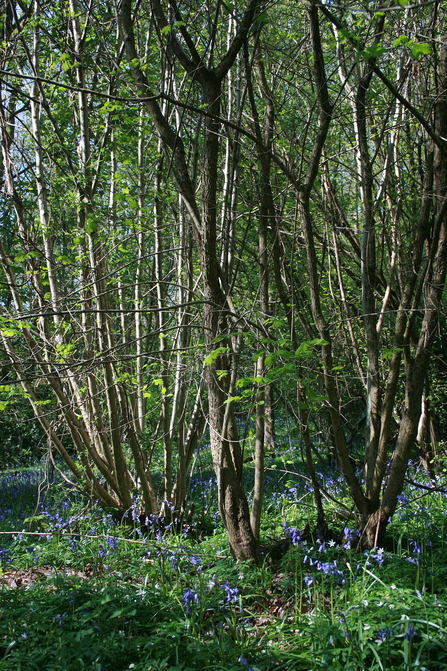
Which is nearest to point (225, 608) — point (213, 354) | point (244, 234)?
point (213, 354)

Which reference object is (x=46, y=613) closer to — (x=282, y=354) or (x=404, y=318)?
(x=282, y=354)

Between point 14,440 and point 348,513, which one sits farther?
point 14,440

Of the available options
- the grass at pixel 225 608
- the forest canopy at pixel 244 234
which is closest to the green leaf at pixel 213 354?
the forest canopy at pixel 244 234

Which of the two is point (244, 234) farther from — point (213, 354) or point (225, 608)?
point (225, 608)

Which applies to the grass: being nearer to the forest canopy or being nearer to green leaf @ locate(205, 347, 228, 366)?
the forest canopy

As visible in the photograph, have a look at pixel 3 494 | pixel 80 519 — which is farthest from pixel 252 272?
pixel 3 494

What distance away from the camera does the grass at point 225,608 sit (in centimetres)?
213

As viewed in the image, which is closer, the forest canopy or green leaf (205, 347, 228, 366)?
green leaf (205, 347, 228, 366)

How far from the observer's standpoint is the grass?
2135 mm

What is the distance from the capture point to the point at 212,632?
2486 millimetres

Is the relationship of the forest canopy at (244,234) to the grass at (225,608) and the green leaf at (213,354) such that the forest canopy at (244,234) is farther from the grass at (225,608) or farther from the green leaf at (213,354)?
the grass at (225,608)

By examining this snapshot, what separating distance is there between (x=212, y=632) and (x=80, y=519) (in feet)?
7.26

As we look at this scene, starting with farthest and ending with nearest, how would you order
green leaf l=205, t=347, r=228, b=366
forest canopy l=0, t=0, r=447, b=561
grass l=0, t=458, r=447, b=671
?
forest canopy l=0, t=0, r=447, b=561
green leaf l=205, t=347, r=228, b=366
grass l=0, t=458, r=447, b=671

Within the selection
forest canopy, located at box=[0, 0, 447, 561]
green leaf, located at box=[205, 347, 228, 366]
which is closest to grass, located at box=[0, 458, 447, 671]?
forest canopy, located at box=[0, 0, 447, 561]
